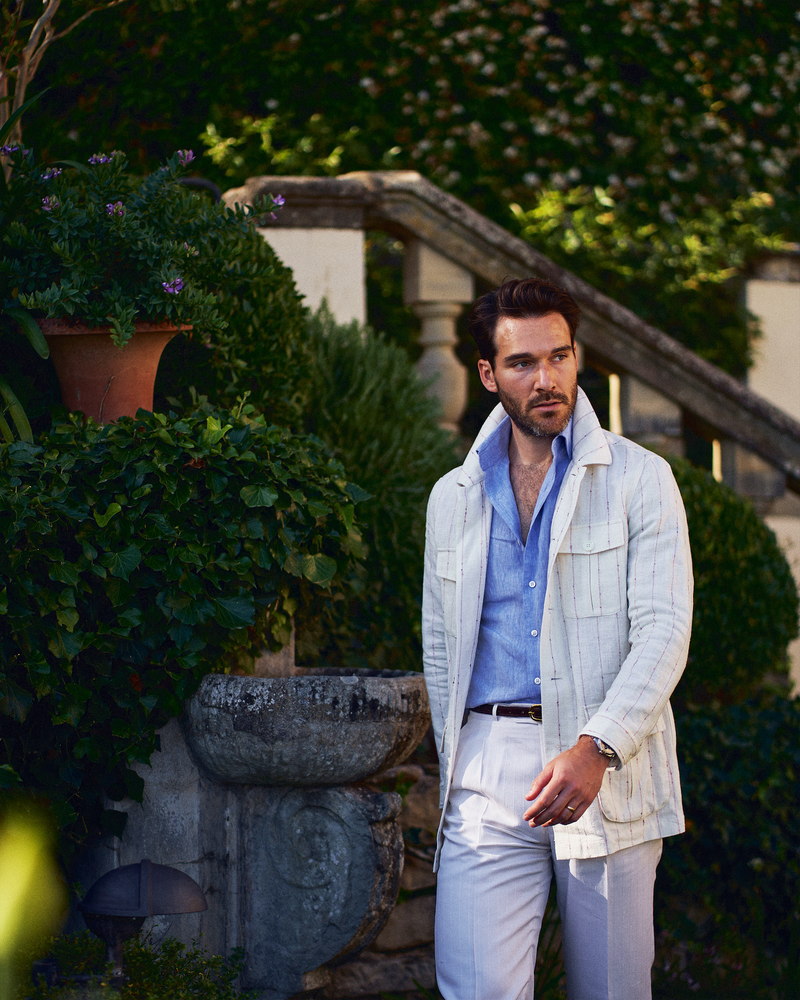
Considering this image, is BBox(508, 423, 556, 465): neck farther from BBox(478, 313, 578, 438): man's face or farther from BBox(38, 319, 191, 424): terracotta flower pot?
BBox(38, 319, 191, 424): terracotta flower pot

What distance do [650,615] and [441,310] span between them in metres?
3.76

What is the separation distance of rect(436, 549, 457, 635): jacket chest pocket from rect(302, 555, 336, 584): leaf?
53 centimetres

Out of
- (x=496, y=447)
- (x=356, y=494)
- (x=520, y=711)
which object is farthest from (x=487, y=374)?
(x=520, y=711)

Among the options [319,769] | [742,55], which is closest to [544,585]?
[319,769]

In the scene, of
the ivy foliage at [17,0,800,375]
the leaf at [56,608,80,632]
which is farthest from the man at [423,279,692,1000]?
the ivy foliage at [17,0,800,375]

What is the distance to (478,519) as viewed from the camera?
2.85 meters

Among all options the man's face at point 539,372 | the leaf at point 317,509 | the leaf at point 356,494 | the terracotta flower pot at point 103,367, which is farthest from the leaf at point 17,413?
the man's face at point 539,372

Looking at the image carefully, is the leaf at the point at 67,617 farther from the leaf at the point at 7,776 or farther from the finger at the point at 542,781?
the finger at the point at 542,781

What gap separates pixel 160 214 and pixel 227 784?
1.67 m

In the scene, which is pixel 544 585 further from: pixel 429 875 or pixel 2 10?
pixel 2 10

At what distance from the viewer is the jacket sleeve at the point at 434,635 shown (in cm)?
290

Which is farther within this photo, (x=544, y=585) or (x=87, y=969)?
(x=87, y=969)

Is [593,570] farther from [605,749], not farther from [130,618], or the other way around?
[130,618]

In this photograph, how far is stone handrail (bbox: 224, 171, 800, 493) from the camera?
596 centimetres
